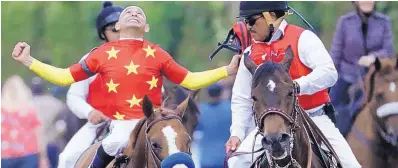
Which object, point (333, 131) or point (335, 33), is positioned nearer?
point (333, 131)

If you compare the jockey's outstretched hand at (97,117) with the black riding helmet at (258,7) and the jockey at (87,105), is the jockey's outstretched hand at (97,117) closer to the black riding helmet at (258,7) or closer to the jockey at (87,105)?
the jockey at (87,105)

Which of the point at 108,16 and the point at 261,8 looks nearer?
the point at 261,8

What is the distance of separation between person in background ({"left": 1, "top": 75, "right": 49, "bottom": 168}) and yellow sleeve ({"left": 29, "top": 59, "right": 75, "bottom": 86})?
3.76 metres

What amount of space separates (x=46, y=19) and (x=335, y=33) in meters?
3.02

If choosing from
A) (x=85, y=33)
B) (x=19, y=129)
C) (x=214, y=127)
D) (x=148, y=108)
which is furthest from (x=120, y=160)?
(x=19, y=129)

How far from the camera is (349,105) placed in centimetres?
1034

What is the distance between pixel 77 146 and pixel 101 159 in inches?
60.1

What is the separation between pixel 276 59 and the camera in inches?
273

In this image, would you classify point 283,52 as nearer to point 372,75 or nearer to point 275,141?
point 275,141

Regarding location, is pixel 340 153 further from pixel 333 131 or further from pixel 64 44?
pixel 64 44

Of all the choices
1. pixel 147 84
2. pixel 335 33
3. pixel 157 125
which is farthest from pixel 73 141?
pixel 335 33

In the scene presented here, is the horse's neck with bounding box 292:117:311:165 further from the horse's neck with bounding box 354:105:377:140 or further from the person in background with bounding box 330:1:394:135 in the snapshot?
the person in background with bounding box 330:1:394:135

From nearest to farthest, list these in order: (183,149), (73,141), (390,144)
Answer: (183,149) → (73,141) → (390,144)

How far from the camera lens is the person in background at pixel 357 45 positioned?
10.4 m
